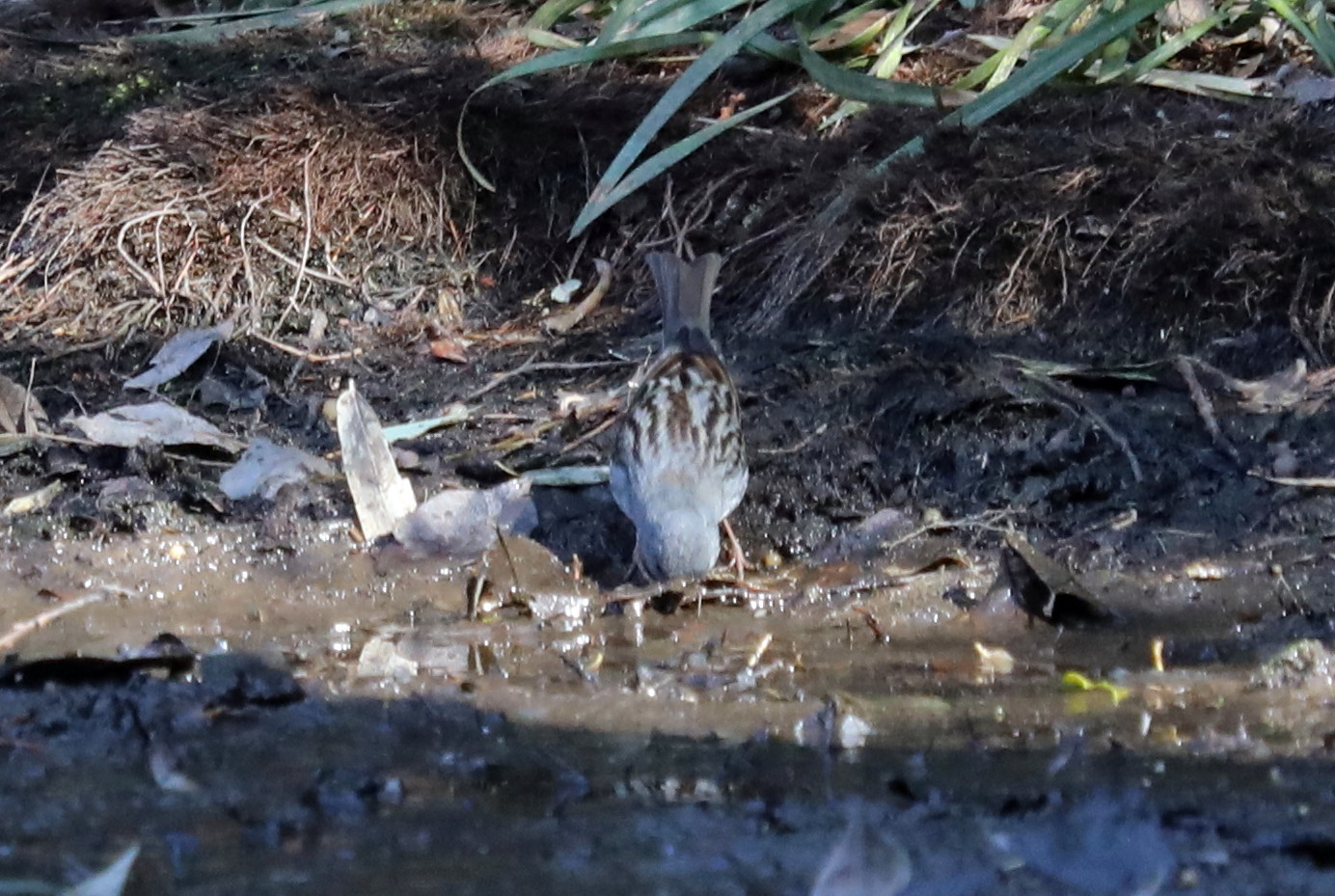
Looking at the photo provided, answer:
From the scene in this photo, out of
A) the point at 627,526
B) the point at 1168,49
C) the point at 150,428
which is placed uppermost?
the point at 1168,49

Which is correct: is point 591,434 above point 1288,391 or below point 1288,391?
below

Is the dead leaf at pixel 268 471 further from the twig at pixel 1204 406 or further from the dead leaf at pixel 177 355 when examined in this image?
the twig at pixel 1204 406

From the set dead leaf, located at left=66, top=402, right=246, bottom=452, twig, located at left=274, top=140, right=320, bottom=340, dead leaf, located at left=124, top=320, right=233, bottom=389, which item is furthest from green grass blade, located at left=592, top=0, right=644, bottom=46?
dead leaf, located at left=66, top=402, right=246, bottom=452

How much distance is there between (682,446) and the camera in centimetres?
500

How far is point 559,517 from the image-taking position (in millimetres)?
5227

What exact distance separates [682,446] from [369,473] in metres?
0.99

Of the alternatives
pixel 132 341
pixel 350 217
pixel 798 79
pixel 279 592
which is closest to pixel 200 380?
pixel 132 341

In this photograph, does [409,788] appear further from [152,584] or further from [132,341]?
[132,341]

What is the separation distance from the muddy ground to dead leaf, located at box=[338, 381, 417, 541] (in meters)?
0.11

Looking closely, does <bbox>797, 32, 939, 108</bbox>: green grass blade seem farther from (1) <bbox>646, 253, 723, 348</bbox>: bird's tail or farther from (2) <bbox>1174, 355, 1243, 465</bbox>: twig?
(2) <bbox>1174, 355, 1243, 465</bbox>: twig

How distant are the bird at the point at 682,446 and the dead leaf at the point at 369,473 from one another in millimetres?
681

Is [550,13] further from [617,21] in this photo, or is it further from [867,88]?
[867,88]

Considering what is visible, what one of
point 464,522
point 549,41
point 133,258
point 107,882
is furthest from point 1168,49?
point 107,882

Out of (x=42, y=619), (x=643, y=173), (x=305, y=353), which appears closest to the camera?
(x=42, y=619)
